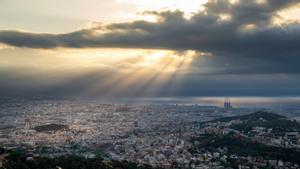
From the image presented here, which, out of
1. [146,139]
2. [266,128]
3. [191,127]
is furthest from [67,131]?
[266,128]

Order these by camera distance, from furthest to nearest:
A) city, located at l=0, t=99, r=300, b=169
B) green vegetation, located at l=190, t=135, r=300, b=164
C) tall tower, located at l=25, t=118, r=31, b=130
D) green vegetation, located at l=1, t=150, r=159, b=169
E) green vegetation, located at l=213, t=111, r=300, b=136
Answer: tall tower, located at l=25, t=118, r=31, b=130
green vegetation, located at l=213, t=111, r=300, b=136
green vegetation, located at l=190, t=135, r=300, b=164
city, located at l=0, t=99, r=300, b=169
green vegetation, located at l=1, t=150, r=159, b=169

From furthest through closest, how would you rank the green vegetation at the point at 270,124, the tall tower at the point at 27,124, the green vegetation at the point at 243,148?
1. the tall tower at the point at 27,124
2. the green vegetation at the point at 270,124
3. the green vegetation at the point at 243,148


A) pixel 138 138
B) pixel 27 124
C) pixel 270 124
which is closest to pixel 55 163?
pixel 138 138

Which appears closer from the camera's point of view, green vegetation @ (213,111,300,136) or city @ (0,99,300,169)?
city @ (0,99,300,169)

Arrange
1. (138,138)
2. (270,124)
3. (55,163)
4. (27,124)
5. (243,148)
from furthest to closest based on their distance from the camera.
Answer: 1. (27,124)
2. (270,124)
3. (138,138)
4. (243,148)
5. (55,163)

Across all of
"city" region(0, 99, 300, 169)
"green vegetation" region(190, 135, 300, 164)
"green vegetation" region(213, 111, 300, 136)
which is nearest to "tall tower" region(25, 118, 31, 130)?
"city" region(0, 99, 300, 169)

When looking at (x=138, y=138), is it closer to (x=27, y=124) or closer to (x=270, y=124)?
(x=27, y=124)

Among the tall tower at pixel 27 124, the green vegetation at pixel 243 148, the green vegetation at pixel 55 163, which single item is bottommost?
the green vegetation at pixel 243 148

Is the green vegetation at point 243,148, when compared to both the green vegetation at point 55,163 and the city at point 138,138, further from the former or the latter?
the green vegetation at point 55,163

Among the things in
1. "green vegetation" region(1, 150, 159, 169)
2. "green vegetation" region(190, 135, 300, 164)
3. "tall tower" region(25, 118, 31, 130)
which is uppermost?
"green vegetation" region(1, 150, 159, 169)

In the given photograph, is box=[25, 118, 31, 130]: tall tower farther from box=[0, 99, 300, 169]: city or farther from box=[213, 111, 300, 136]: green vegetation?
box=[213, 111, 300, 136]: green vegetation

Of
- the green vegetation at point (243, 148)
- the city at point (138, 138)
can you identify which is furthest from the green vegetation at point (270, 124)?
the green vegetation at point (243, 148)
